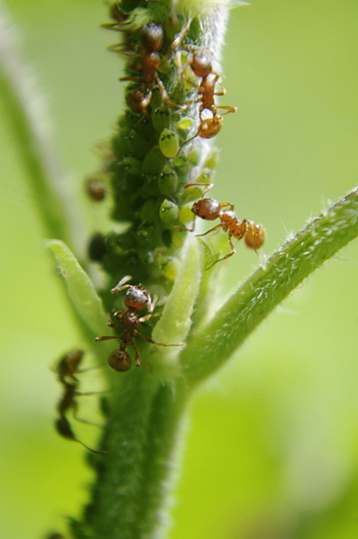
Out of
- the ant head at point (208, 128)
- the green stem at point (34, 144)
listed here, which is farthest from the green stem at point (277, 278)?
the green stem at point (34, 144)

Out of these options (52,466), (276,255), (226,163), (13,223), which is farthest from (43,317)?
(276,255)

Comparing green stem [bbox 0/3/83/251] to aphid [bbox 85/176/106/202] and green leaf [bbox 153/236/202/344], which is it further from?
green leaf [bbox 153/236/202/344]

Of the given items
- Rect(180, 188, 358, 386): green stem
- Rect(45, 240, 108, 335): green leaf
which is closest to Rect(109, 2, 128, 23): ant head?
Rect(45, 240, 108, 335): green leaf

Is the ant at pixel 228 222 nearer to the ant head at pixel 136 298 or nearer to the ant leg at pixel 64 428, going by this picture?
the ant head at pixel 136 298

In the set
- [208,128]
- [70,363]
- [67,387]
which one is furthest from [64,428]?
[208,128]

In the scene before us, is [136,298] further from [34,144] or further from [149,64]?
[34,144]
